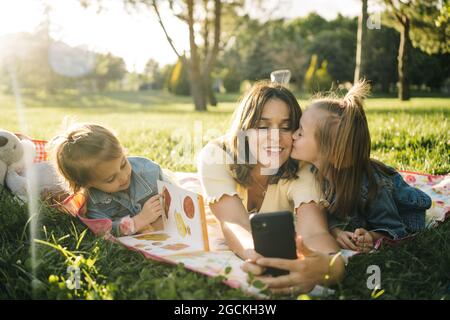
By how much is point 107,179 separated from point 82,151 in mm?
206

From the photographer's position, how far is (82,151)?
260 centimetres

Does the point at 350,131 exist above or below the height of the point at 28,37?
below

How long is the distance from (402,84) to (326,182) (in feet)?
36.8

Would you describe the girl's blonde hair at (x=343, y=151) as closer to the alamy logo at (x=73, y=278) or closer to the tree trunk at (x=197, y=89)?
the alamy logo at (x=73, y=278)

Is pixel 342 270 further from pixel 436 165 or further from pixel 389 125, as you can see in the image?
pixel 389 125

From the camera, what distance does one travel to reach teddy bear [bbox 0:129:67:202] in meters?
2.96

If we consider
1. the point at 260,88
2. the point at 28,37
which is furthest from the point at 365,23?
the point at 28,37

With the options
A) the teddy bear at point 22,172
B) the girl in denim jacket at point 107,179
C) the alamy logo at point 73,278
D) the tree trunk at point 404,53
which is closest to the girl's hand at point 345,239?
the girl in denim jacket at point 107,179

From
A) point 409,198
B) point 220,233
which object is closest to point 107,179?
point 220,233

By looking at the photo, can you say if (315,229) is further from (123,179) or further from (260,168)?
(123,179)

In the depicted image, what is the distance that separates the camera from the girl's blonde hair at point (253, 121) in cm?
245
